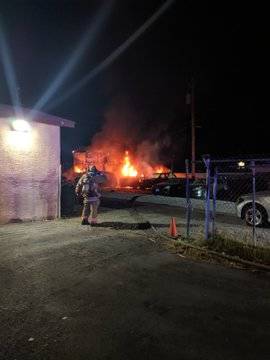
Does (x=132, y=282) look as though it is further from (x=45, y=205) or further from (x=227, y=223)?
(x=45, y=205)

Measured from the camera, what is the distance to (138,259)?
7379mm

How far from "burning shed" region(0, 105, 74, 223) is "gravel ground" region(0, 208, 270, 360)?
11.4 ft

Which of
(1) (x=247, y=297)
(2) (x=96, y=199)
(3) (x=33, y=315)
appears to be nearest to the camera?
(3) (x=33, y=315)

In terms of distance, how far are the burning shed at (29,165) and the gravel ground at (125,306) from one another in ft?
11.4

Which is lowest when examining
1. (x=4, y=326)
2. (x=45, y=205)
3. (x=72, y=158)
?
(x=4, y=326)

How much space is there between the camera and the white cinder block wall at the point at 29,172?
37.6 feet

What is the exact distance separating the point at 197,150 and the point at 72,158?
17.2 meters

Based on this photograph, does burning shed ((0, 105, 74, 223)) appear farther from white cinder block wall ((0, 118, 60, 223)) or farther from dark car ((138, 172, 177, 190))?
dark car ((138, 172, 177, 190))

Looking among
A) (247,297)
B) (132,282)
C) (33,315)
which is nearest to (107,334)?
(33,315)

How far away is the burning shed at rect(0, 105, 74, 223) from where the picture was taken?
450 inches

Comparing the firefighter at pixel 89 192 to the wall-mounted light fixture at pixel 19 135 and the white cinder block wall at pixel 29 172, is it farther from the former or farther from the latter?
the wall-mounted light fixture at pixel 19 135

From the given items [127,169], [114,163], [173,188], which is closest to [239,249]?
[173,188]

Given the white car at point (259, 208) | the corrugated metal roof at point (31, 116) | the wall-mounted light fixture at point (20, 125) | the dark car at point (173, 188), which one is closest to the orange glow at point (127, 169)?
the dark car at point (173, 188)

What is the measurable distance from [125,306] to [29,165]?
Result: 8.05 metres
